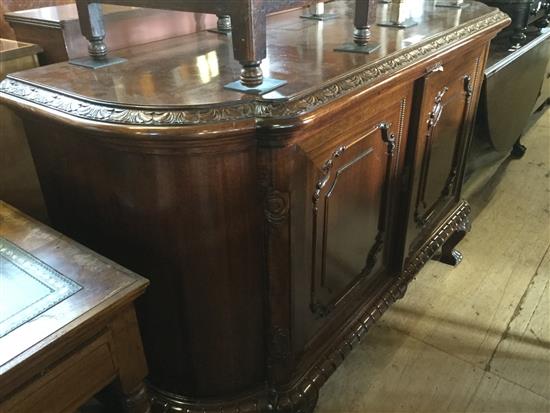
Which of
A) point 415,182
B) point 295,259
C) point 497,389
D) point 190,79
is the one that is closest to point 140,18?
point 190,79

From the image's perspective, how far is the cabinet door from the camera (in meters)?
1.15

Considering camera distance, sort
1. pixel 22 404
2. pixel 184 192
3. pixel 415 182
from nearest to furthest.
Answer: pixel 22 404
pixel 184 192
pixel 415 182

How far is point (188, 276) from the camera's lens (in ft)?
2.77

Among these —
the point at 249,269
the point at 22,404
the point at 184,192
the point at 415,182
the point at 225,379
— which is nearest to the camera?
the point at 22,404

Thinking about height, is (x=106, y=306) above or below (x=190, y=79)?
below

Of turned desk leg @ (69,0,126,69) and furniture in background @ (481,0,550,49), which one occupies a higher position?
turned desk leg @ (69,0,126,69)

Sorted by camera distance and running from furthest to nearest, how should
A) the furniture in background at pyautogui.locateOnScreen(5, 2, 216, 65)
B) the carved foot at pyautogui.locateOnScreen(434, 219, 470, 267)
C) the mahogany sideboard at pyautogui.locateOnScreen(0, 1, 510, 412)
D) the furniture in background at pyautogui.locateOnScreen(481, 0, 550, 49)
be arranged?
the furniture in background at pyautogui.locateOnScreen(481, 0, 550, 49)
the carved foot at pyautogui.locateOnScreen(434, 219, 470, 267)
the furniture in background at pyautogui.locateOnScreen(5, 2, 216, 65)
the mahogany sideboard at pyautogui.locateOnScreen(0, 1, 510, 412)

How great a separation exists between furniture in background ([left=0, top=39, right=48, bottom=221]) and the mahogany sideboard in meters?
0.12

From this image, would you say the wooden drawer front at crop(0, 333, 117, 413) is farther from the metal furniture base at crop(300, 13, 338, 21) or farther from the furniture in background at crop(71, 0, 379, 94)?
the metal furniture base at crop(300, 13, 338, 21)

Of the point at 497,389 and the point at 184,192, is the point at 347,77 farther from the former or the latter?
the point at 497,389

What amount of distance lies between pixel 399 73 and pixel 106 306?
656mm

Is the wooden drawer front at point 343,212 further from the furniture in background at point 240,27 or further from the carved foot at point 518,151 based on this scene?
the carved foot at point 518,151

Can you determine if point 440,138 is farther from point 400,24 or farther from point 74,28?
point 74,28

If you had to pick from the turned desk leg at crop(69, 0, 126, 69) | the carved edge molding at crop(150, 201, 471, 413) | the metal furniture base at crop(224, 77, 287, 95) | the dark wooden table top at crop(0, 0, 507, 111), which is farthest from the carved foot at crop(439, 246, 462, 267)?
the turned desk leg at crop(69, 0, 126, 69)
